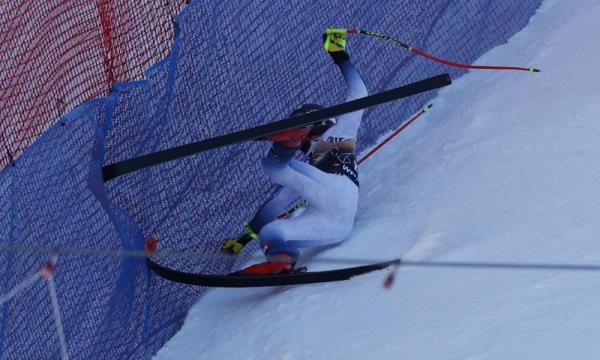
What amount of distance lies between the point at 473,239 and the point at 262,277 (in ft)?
2.32

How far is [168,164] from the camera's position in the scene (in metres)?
4.64

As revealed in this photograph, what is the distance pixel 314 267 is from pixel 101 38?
1044 millimetres

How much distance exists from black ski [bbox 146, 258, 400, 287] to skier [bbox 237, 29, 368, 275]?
4 centimetres

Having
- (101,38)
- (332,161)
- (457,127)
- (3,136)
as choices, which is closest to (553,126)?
(457,127)

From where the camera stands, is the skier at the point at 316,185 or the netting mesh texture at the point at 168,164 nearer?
the netting mesh texture at the point at 168,164

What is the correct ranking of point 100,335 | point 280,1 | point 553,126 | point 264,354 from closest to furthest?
point 264,354 → point 100,335 → point 553,126 → point 280,1

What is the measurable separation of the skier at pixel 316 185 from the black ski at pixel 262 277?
4 centimetres

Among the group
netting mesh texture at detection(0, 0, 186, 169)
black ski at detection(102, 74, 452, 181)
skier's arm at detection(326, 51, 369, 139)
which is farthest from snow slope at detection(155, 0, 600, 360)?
netting mesh texture at detection(0, 0, 186, 169)

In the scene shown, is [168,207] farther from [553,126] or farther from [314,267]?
[553,126]

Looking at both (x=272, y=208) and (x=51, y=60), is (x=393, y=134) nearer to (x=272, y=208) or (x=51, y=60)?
(x=272, y=208)

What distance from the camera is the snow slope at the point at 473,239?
11.8 feet

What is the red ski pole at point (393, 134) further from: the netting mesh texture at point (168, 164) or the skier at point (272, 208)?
the skier at point (272, 208)

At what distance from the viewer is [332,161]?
455 centimetres

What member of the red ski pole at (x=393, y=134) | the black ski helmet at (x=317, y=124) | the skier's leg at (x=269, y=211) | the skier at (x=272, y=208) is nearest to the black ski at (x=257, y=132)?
the black ski helmet at (x=317, y=124)
